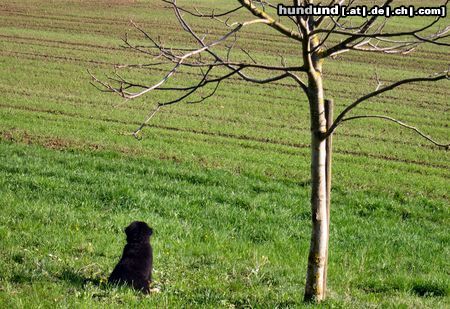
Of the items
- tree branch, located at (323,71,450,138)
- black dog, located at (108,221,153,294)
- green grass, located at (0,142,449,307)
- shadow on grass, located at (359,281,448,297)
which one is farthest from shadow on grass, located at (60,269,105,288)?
shadow on grass, located at (359,281,448,297)

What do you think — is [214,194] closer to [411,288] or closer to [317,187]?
[411,288]

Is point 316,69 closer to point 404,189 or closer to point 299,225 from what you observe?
point 299,225

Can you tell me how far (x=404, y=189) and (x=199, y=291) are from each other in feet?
32.3

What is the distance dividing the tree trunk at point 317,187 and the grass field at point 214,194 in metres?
0.31

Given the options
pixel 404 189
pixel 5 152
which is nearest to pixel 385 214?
pixel 404 189

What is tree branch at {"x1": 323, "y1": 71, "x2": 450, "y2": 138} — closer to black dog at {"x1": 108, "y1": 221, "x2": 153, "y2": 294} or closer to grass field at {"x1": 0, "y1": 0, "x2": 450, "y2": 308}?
grass field at {"x1": 0, "y1": 0, "x2": 450, "y2": 308}

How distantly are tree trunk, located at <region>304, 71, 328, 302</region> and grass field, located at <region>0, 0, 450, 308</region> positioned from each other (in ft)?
1.01

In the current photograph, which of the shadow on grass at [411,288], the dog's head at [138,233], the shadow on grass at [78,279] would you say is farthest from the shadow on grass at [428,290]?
the shadow on grass at [78,279]

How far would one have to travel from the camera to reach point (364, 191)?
44.9ft

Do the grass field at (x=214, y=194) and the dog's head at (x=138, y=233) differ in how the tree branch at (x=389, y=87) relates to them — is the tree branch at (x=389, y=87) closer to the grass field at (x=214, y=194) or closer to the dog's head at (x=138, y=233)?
the grass field at (x=214, y=194)

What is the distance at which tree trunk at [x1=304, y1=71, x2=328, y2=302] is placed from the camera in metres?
5.20

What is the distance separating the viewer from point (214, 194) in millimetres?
10977

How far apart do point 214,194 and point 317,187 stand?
19.2 ft

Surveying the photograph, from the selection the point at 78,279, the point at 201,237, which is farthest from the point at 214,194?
the point at 78,279
